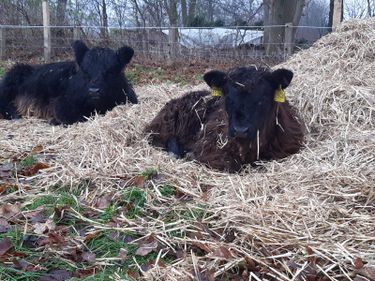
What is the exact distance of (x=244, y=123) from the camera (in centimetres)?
552

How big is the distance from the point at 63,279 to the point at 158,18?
21327 millimetres

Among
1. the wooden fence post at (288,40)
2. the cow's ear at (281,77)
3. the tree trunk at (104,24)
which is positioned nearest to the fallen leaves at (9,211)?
the cow's ear at (281,77)

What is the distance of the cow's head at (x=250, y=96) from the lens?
554 cm

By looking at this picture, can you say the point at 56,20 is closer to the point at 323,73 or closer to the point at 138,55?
the point at 138,55

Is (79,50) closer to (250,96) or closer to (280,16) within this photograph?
(250,96)

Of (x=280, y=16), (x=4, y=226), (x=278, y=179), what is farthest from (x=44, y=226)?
(x=280, y=16)

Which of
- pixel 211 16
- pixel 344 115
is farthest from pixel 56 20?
pixel 344 115

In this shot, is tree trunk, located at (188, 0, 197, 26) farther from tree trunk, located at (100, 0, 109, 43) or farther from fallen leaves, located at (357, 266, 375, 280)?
fallen leaves, located at (357, 266, 375, 280)

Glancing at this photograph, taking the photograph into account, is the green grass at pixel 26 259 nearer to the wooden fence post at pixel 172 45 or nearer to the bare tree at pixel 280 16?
the wooden fence post at pixel 172 45

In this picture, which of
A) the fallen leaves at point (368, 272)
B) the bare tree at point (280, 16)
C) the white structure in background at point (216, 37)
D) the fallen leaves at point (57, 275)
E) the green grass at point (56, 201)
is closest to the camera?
the fallen leaves at point (368, 272)

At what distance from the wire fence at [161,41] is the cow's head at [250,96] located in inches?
394

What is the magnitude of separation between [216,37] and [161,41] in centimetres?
183

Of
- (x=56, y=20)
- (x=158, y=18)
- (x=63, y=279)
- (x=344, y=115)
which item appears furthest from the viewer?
(x=158, y=18)

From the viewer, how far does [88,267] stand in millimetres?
3762
